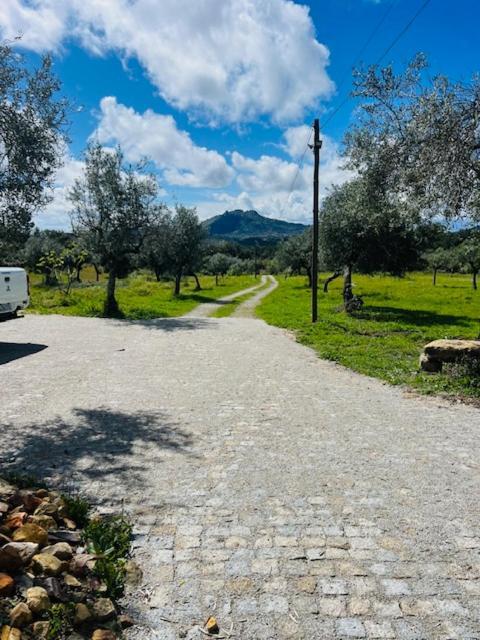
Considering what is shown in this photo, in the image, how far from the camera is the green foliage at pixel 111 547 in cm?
379

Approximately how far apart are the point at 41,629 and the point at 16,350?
1327cm

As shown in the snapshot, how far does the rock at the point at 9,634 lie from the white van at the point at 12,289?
17.1 meters

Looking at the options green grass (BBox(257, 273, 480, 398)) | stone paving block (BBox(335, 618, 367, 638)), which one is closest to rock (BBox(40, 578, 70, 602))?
stone paving block (BBox(335, 618, 367, 638))

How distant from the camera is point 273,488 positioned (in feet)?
18.4

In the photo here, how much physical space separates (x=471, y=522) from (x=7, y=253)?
32.3 feet

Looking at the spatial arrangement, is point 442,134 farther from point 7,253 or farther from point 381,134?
point 7,253

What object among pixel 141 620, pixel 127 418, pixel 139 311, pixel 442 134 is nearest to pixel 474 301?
pixel 139 311

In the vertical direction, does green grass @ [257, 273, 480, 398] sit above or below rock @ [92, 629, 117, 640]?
below

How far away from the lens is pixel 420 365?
12727 millimetres

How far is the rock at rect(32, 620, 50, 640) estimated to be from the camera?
10.2 ft

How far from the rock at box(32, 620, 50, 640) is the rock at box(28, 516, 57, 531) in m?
1.29

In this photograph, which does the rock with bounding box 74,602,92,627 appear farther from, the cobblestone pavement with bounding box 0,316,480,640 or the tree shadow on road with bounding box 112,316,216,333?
the tree shadow on road with bounding box 112,316,216,333

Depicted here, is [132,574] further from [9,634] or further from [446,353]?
[446,353]

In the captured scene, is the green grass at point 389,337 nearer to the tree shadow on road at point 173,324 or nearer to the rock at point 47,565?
the tree shadow on road at point 173,324
